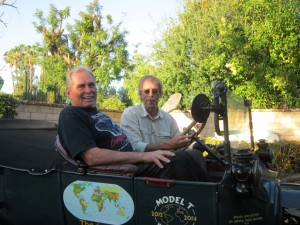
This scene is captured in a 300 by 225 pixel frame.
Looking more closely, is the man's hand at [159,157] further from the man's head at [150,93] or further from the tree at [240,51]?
the tree at [240,51]

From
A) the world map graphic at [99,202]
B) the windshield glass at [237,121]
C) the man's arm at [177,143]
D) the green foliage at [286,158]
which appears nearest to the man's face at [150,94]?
the man's arm at [177,143]

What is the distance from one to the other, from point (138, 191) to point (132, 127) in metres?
1.26

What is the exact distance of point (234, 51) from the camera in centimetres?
1432

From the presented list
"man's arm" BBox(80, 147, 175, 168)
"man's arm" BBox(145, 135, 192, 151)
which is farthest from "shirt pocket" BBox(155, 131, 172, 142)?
"man's arm" BBox(80, 147, 175, 168)

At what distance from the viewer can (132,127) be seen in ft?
11.4

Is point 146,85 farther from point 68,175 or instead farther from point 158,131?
point 68,175

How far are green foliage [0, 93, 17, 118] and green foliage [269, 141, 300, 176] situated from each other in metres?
5.52

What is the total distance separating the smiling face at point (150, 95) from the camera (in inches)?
146

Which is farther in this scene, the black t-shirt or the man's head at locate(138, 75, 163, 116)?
the man's head at locate(138, 75, 163, 116)

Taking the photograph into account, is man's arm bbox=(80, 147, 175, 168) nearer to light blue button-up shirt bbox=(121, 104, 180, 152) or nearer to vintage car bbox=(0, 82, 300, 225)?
vintage car bbox=(0, 82, 300, 225)

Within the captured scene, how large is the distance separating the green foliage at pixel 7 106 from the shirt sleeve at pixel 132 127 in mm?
4689

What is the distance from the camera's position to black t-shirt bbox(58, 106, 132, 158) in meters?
2.53

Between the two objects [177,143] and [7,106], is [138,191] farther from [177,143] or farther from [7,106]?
[7,106]

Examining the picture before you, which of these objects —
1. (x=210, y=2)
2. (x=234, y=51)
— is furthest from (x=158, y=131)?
(x=210, y=2)
